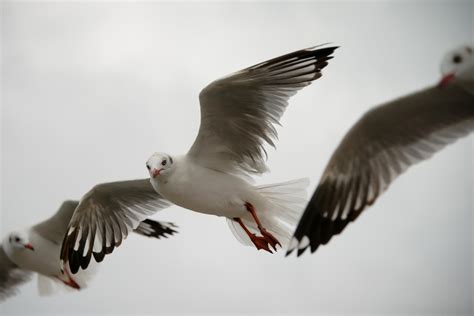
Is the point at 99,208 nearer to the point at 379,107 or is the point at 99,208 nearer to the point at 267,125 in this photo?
the point at 267,125

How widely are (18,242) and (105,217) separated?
4.01 feet

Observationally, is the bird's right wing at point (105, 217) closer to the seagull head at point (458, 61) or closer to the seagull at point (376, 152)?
the seagull at point (376, 152)

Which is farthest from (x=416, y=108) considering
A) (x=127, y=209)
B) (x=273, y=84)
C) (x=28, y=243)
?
(x=28, y=243)

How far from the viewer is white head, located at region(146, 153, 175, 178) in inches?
183

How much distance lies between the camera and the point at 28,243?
6.64 meters

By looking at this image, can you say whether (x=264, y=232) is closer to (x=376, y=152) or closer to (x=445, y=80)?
(x=376, y=152)

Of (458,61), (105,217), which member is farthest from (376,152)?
(105,217)

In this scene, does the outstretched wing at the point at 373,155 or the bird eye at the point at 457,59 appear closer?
the bird eye at the point at 457,59

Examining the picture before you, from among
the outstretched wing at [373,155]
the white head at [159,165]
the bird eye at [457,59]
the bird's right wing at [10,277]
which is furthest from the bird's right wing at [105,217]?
the bird eye at [457,59]

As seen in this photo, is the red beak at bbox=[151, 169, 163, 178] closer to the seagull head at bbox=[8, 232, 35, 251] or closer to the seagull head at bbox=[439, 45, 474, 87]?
the seagull head at bbox=[439, 45, 474, 87]

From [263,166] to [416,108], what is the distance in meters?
1.48

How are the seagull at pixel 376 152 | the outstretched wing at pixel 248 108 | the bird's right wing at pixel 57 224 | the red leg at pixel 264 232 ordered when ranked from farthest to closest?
the bird's right wing at pixel 57 224 < the red leg at pixel 264 232 < the outstretched wing at pixel 248 108 < the seagull at pixel 376 152

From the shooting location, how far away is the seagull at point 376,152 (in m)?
3.62

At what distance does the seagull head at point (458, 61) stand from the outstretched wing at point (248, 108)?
87cm
